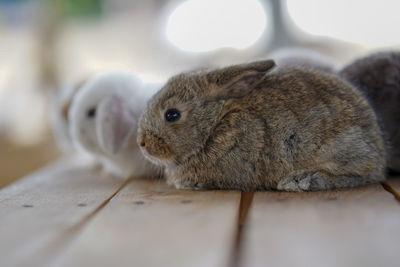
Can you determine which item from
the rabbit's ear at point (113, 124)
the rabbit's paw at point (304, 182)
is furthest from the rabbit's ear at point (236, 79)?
the rabbit's ear at point (113, 124)

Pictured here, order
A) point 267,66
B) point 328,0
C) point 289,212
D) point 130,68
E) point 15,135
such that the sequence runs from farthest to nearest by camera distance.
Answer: point 130,68, point 15,135, point 328,0, point 267,66, point 289,212

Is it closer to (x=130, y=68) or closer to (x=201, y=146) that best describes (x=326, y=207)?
(x=201, y=146)

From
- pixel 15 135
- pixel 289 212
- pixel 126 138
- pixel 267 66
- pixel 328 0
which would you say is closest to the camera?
pixel 289 212

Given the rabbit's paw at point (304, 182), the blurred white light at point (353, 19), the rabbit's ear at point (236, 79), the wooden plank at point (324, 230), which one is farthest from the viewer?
the blurred white light at point (353, 19)

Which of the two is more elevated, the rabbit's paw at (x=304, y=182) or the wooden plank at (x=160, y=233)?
the wooden plank at (x=160, y=233)

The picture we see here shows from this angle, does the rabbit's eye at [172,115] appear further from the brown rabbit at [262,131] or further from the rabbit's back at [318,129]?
the rabbit's back at [318,129]

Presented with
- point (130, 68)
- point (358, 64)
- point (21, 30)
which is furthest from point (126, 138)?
A: point (21, 30)

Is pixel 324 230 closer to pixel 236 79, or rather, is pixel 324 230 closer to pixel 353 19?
pixel 236 79
